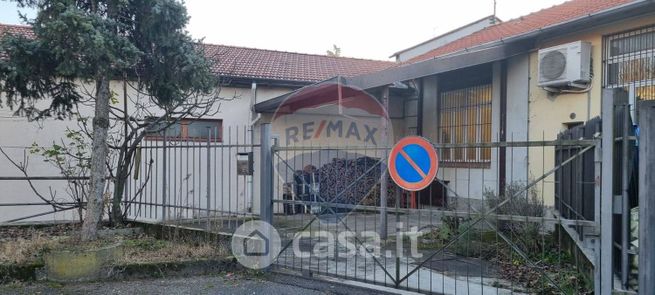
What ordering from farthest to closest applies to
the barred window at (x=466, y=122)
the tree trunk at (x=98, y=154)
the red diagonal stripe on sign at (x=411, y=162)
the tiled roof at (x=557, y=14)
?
the barred window at (x=466, y=122) < the tiled roof at (x=557, y=14) < the tree trunk at (x=98, y=154) < the red diagonal stripe on sign at (x=411, y=162)

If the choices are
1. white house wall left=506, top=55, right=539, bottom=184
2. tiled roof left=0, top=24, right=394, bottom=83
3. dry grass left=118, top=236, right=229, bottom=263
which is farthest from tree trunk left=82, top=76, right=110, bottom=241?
white house wall left=506, top=55, right=539, bottom=184

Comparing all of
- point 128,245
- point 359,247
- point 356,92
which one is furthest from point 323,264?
point 356,92

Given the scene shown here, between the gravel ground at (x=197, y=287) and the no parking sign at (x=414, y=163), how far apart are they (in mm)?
1274

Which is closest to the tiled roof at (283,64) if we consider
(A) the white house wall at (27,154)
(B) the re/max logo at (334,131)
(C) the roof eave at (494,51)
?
(B) the re/max logo at (334,131)

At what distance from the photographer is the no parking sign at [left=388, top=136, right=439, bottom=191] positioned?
182 inches

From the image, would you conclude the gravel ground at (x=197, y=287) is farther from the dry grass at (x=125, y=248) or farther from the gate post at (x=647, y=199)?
the gate post at (x=647, y=199)

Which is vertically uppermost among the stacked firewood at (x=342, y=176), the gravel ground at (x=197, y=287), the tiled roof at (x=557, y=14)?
the tiled roof at (x=557, y=14)

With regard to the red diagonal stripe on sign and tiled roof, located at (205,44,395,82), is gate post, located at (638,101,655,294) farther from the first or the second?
tiled roof, located at (205,44,395,82)

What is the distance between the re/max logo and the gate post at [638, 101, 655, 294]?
905 centimetres

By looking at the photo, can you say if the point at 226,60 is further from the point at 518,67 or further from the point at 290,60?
the point at 518,67

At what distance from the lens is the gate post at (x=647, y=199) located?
3305 millimetres

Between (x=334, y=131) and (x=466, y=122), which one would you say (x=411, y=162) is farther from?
(x=334, y=131)

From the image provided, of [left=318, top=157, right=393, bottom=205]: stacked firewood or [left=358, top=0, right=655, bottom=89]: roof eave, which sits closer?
[left=358, top=0, right=655, bottom=89]: roof eave

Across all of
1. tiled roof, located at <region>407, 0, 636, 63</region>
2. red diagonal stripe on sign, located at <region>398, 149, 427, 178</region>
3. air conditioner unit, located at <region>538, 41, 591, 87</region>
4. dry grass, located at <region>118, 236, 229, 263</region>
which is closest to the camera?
red diagonal stripe on sign, located at <region>398, 149, 427, 178</region>
